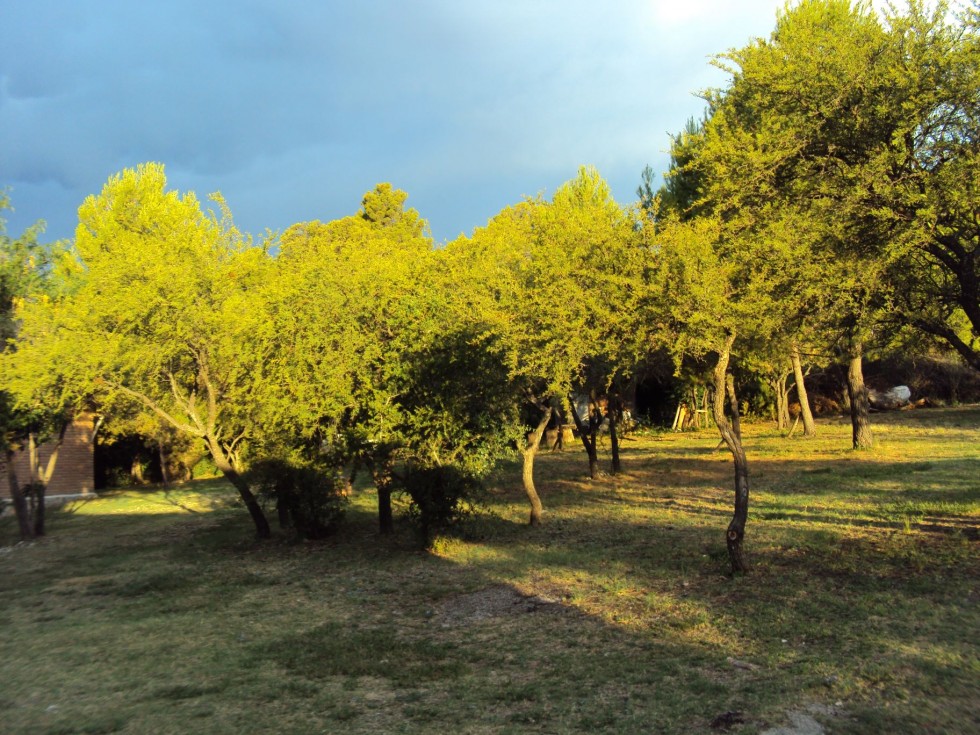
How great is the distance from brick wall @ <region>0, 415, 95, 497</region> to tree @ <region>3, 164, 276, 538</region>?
12940 millimetres

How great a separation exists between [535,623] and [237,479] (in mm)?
9482

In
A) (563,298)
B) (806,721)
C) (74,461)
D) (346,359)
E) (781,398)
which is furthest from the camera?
(781,398)

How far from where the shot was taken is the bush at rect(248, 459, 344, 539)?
1494cm

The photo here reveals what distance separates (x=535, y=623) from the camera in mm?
8820

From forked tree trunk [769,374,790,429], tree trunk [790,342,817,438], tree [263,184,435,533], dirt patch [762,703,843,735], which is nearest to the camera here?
dirt patch [762,703,843,735]

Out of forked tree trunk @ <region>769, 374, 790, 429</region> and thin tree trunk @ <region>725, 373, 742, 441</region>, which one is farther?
forked tree trunk @ <region>769, 374, 790, 429</region>

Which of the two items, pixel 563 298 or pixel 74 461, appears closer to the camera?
pixel 563 298

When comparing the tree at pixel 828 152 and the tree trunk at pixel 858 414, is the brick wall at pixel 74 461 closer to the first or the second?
the tree at pixel 828 152

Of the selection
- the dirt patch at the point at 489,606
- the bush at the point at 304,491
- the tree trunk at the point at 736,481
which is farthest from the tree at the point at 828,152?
the bush at the point at 304,491

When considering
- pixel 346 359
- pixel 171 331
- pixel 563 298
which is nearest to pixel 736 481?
pixel 563 298

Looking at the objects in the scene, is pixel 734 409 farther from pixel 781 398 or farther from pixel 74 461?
pixel 74 461

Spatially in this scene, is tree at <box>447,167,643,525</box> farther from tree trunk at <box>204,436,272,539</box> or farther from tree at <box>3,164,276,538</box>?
tree trunk at <box>204,436,272,539</box>

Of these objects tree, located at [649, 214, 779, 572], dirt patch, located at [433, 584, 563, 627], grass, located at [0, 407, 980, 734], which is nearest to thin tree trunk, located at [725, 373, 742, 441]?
tree, located at [649, 214, 779, 572]

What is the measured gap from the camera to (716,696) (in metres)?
5.99
